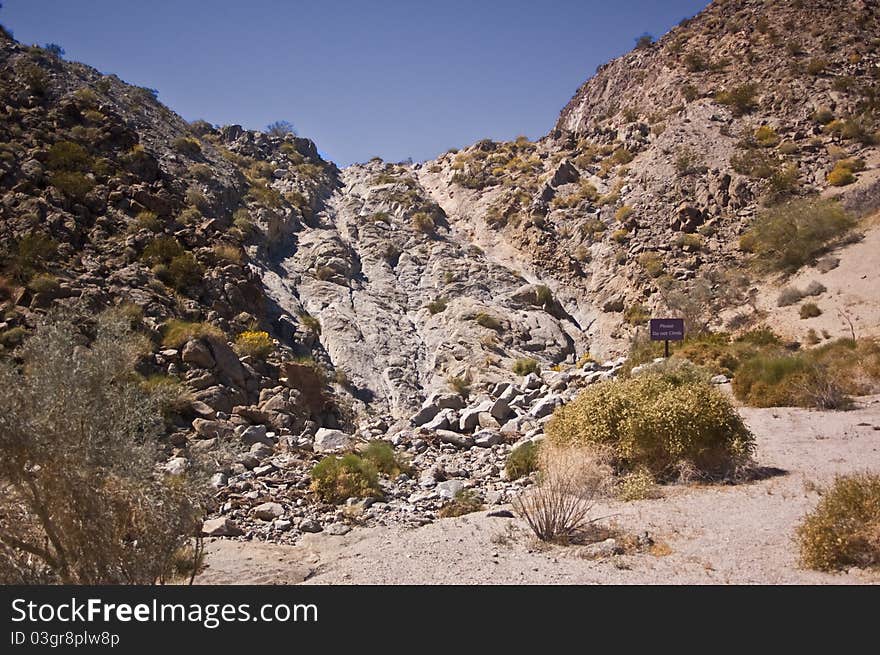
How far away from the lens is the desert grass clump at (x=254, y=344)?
1642 centimetres

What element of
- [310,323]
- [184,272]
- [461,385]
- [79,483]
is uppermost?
[184,272]

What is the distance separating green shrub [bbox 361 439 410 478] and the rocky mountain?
0.66 meters

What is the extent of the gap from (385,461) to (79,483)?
7.87 m

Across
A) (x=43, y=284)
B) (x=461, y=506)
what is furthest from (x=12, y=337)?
(x=461, y=506)

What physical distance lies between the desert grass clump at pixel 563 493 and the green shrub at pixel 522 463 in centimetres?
70

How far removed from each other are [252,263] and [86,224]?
8.18 metres

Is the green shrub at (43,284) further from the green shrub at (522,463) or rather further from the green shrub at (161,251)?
the green shrub at (522,463)

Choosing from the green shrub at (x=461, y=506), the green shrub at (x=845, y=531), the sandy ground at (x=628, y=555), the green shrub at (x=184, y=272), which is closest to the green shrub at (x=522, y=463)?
the green shrub at (x=461, y=506)

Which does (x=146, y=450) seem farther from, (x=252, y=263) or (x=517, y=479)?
(x=252, y=263)

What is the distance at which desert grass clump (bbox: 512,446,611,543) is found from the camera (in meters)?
7.07

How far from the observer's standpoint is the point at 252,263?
25594 millimetres

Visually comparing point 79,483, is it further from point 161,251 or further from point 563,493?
point 161,251

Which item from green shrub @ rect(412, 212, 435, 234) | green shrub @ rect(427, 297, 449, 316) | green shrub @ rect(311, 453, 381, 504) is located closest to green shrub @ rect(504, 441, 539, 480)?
green shrub @ rect(311, 453, 381, 504)

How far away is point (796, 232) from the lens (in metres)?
23.0
